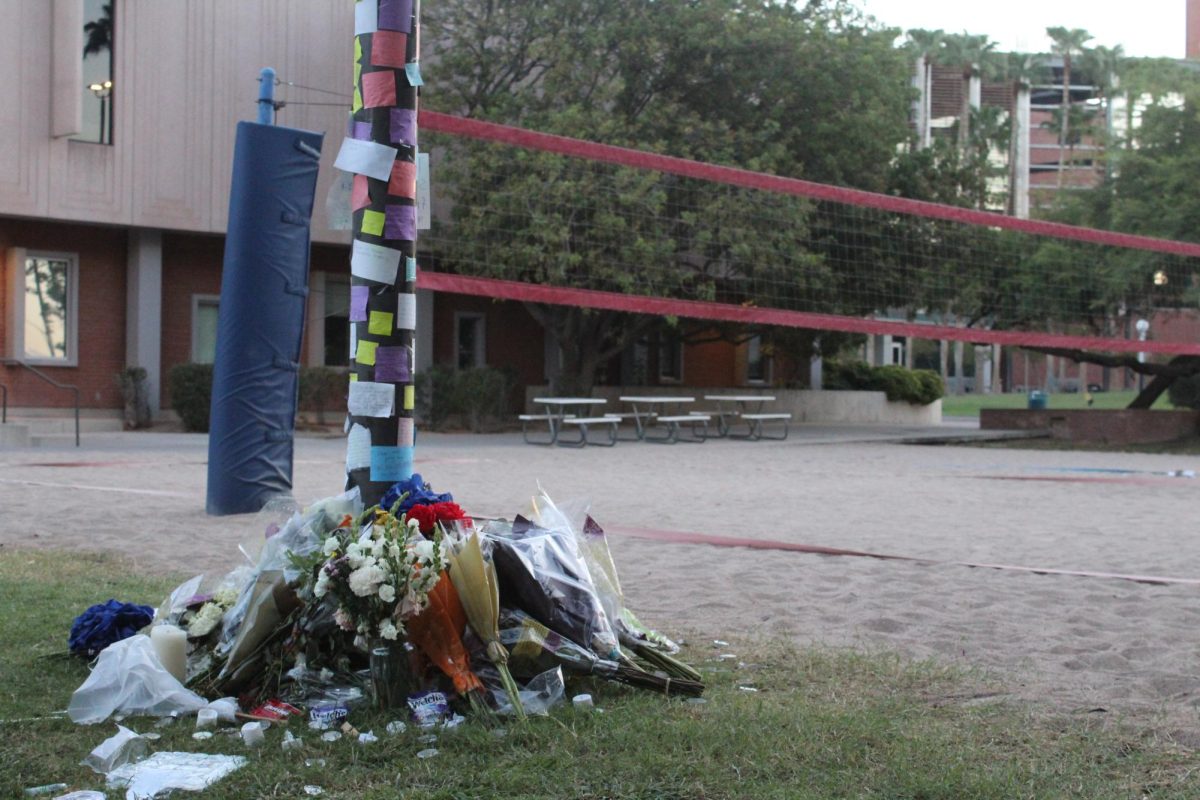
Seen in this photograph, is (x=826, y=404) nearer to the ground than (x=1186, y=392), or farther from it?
nearer to the ground

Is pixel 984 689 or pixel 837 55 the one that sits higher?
pixel 837 55

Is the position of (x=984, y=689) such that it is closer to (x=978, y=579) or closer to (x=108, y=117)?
(x=978, y=579)

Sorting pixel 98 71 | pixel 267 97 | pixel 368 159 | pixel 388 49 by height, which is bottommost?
pixel 368 159

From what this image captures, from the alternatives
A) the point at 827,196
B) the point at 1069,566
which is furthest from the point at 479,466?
the point at 1069,566

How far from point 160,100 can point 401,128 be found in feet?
64.7

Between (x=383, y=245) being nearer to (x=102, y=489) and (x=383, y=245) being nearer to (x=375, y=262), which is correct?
(x=375, y=262)

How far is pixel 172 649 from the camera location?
4.09 metres

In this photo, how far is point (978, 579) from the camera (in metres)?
6.84

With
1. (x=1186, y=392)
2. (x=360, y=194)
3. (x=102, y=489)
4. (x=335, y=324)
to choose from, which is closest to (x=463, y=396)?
(x=335, y=324)

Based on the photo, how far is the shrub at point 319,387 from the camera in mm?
23984

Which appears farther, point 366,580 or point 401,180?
point 401,180

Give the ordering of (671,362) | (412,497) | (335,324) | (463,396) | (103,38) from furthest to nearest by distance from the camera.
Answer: (671,362) → (335,324) → (463,396) → (103,38) → (412,497)

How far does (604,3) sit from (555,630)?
2164cm

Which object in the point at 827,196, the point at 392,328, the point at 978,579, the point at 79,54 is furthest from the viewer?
the point at 79,54
